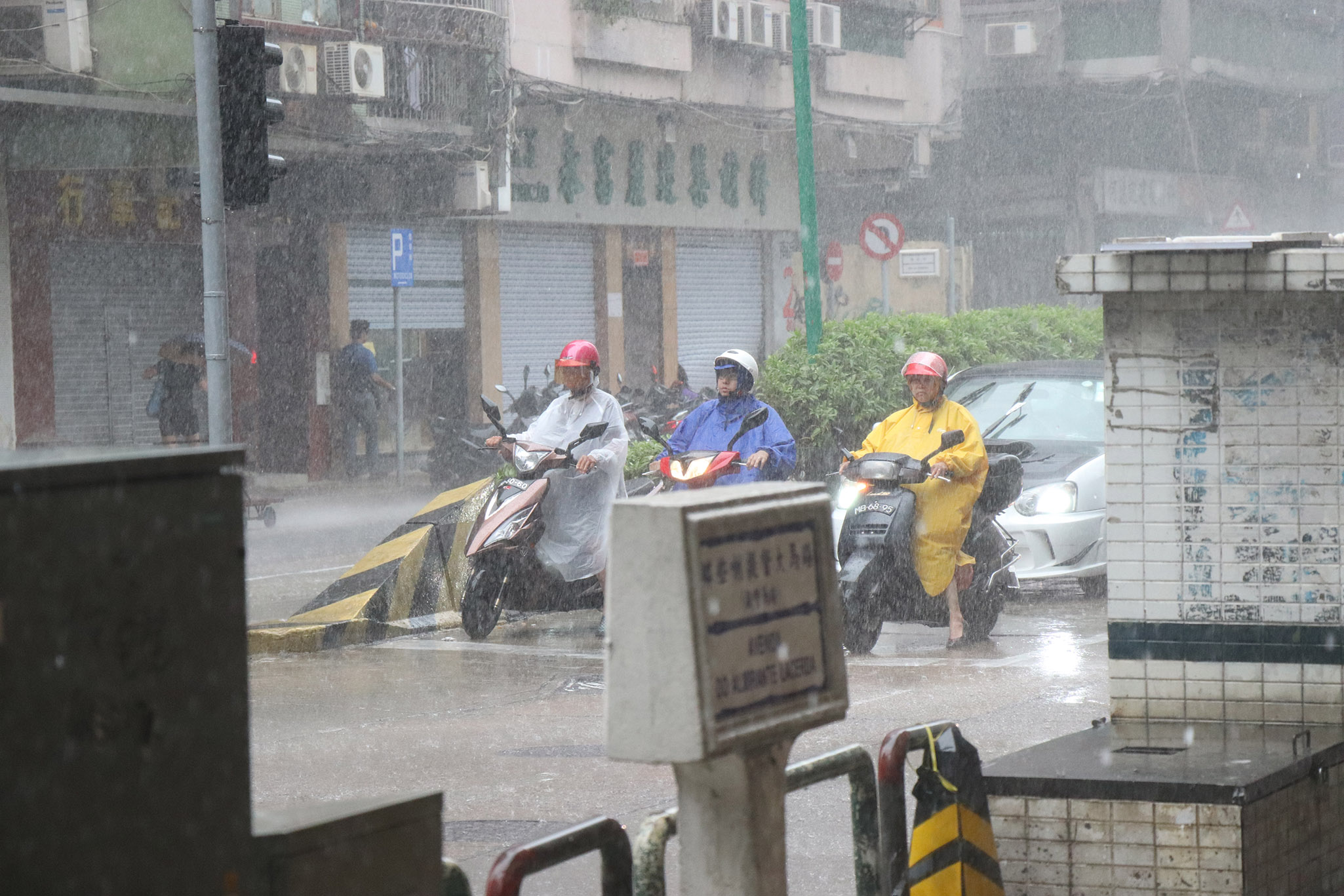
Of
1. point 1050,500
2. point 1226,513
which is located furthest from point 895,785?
point 1050,500

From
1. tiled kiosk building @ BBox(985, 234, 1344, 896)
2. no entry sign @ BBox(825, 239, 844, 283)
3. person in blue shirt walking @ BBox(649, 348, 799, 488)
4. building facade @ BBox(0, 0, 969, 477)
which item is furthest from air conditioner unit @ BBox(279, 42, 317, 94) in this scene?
tiled kiosk building @ BBox(985, 234, 1344, 896)

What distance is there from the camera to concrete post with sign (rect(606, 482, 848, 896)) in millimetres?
2641

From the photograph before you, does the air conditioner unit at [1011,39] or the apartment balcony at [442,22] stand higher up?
the air conditioner unit at [1011,39]

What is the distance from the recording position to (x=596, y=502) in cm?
1100

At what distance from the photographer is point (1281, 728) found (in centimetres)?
480

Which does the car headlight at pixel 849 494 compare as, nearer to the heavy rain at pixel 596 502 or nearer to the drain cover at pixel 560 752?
the heavy rain at pixel 596 502

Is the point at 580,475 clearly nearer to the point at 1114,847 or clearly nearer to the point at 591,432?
the point at 591,432

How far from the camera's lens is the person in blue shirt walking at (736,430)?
10.5 meters

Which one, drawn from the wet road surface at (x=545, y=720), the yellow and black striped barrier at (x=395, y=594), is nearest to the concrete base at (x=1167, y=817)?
the wet road surface at (x=545, y=720)

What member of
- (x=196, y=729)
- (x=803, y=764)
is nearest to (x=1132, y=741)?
(x=803, y=764)

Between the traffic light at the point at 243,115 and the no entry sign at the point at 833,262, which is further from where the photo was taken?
the no entry sign at the point at 833,262

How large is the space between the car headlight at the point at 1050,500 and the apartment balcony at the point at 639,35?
653 inches

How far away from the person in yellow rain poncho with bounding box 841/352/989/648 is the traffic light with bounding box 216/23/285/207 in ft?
13.3

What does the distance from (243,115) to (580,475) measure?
3006 mm
